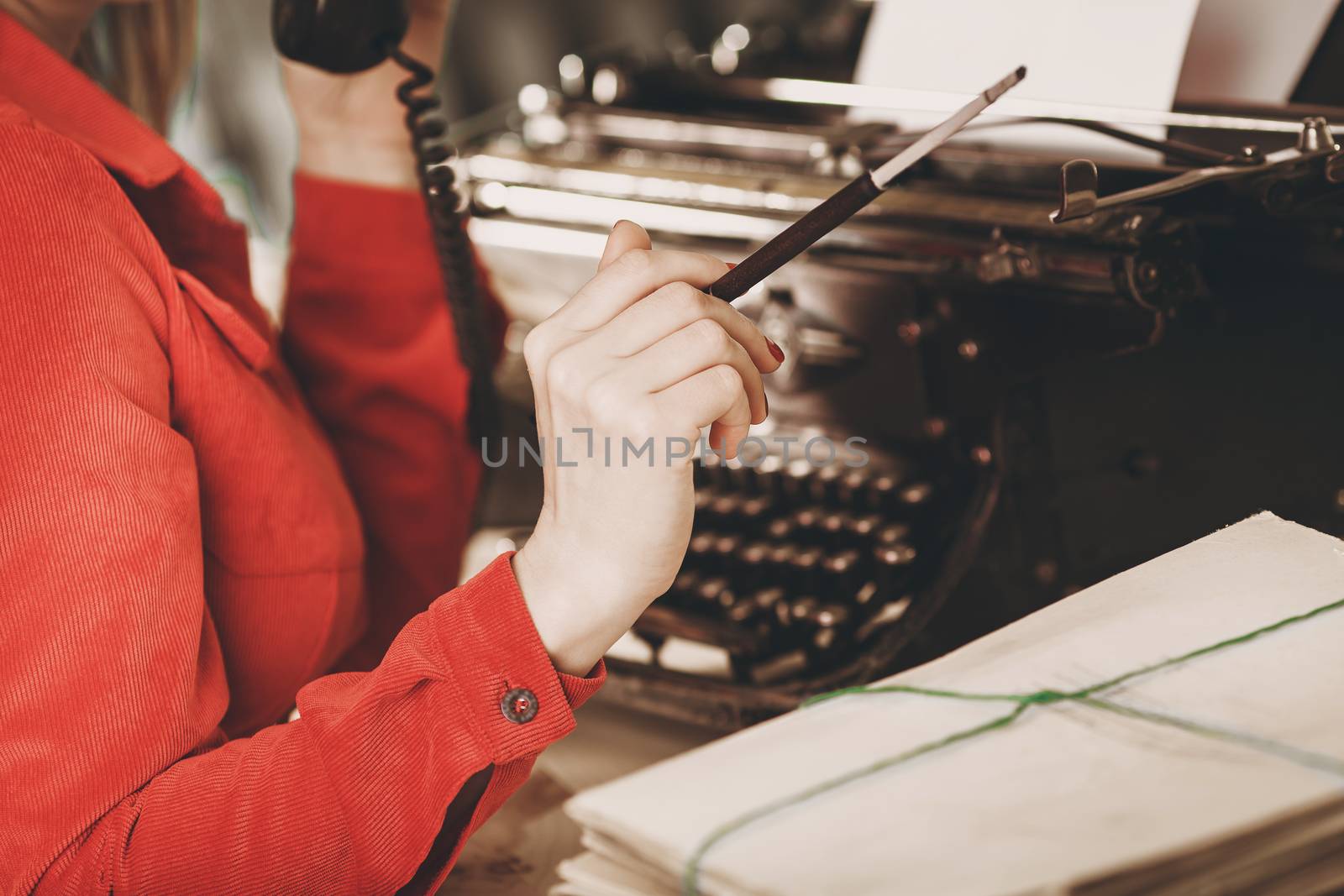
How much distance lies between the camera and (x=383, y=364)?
1.25m

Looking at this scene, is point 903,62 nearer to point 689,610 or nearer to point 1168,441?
point 1168,441

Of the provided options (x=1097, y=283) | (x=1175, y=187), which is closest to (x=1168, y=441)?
(x=1097, y=283)

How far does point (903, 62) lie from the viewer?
121cm

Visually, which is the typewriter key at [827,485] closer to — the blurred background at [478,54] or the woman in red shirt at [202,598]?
the woman in red shirt at [202,598]

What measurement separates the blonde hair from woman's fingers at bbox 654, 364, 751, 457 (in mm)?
887

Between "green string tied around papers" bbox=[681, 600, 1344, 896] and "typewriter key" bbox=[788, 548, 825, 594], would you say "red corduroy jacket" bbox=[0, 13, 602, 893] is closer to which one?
"green string tied around papers" bbox=[681, 600, 1344, 896]

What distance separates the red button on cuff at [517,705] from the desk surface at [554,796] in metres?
0.24

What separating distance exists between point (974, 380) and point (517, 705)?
22.7 inches

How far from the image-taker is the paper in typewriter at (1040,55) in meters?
1.04

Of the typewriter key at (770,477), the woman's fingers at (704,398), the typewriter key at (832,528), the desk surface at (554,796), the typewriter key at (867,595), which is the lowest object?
the desk surface at (554,796)

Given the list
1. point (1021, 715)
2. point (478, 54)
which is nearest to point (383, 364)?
point (1021, 715)

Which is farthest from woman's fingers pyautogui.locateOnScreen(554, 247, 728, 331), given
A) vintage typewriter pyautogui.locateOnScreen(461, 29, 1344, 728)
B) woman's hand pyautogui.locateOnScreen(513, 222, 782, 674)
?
vintage typewriter pyautogui.locateOnScreen(461, 29, 1344, 728)

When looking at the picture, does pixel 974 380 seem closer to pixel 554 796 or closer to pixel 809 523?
pixel 809 523

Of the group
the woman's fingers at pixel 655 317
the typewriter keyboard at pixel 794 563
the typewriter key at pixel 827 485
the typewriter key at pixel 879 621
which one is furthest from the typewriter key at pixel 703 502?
the woman's fingers at pixel 655 317
